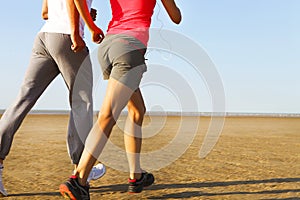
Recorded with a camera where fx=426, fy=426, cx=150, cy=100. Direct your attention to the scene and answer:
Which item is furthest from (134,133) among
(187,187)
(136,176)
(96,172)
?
(187,187)

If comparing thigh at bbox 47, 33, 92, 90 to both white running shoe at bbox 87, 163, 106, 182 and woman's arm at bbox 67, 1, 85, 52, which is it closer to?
woman's arm at bbox 67, 1, 85, 52

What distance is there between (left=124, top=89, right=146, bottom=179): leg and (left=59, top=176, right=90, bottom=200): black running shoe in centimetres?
65

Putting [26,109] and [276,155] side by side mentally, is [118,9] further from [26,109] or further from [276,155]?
[276,155]

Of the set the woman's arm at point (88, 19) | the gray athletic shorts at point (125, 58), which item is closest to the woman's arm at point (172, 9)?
the gray athletic shorts at point (125, 58)

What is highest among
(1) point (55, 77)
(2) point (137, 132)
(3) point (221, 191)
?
(1) point (55, 77)

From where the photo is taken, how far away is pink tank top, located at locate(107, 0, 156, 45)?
9.55ft

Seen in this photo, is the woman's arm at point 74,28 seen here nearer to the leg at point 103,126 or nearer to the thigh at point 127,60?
the thigh at point 127,60

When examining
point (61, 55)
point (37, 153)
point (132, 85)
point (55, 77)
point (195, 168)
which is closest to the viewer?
point (132, 85)

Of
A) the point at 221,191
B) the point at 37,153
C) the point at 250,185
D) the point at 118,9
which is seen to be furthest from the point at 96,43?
the point at 37,153

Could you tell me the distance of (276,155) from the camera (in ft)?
20.8

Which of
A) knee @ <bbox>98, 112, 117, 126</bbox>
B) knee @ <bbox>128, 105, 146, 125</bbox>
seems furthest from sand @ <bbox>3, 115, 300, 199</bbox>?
knee @ <bbox>98, 112, 117, 126</bbox>

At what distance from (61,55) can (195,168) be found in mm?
2314

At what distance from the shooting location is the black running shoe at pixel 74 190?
2.74 meters

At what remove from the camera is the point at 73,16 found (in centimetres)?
301
